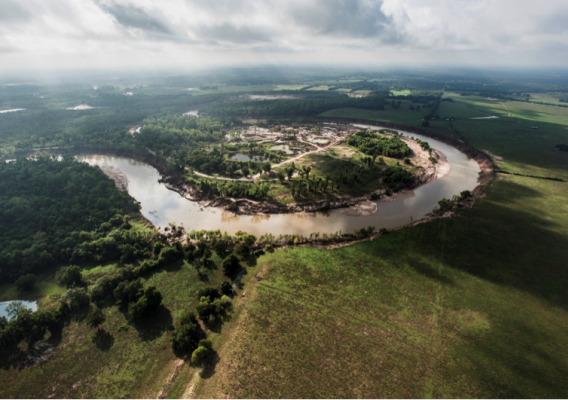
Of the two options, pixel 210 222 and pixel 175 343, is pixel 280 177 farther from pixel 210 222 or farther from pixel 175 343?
pixel 175 343

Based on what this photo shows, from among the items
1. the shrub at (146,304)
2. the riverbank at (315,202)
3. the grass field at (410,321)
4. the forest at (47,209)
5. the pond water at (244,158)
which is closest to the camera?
the grass field at (410,321)

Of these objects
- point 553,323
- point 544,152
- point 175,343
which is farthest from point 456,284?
point 544,152

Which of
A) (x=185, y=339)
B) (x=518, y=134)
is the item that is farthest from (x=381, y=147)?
(x=185, y=339)

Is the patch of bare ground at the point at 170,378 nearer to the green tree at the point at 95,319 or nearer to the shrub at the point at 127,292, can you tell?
the shrub at the point at 127,292

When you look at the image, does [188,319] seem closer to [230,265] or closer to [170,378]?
[170,378]

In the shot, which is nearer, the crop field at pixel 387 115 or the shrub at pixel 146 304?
the shrub at pixel 146 304

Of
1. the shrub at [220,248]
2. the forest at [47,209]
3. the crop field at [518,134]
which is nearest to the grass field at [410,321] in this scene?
the shrub at [220,248]
